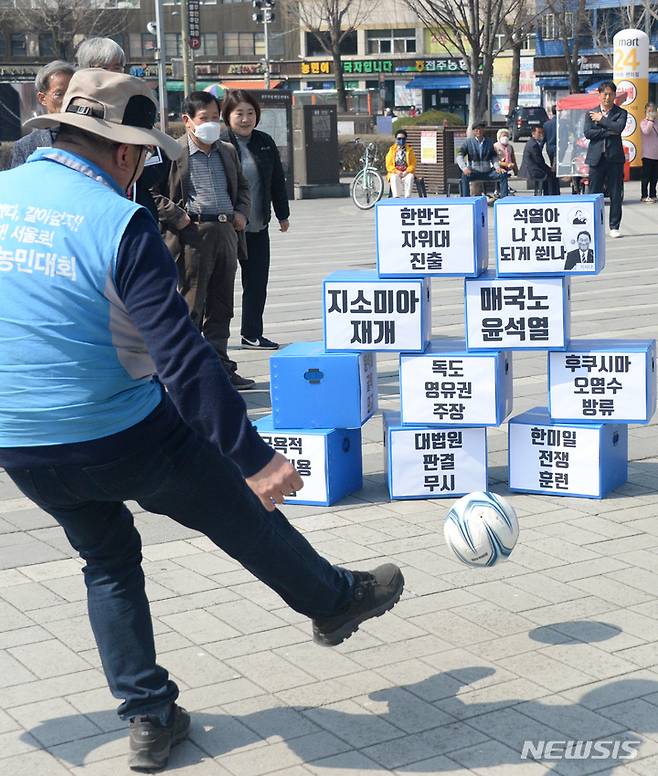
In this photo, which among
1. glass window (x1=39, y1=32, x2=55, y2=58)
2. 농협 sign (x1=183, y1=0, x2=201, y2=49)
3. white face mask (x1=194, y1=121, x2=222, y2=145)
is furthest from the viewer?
glass window (x1=39, y1=32, x2=55, y2=58)

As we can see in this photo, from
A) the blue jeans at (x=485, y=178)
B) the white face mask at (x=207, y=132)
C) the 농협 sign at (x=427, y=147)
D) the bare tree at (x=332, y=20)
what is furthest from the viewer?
the bare tree at (x=332, y=20)

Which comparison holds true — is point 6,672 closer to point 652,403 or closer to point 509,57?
point 652,403

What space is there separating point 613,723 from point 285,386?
9.41ft

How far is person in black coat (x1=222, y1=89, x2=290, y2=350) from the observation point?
30.2 ft

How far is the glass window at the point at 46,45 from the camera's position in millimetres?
70938

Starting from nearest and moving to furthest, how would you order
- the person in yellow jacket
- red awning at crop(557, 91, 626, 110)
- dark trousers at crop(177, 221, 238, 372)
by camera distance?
dark trousers at crop(177, 221, 238, 372) < the person in yellow jacket < red awning at crop(557, 91, 626, 110)

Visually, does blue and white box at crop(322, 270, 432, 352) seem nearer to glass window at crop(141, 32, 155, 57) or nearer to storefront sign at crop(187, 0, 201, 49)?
storefront sign at crop(187, 0, 201, 49)

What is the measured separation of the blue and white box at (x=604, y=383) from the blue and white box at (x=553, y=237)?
40 cm

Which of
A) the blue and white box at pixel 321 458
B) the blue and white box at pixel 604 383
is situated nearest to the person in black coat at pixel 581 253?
the blue and white box at pixel 604 383

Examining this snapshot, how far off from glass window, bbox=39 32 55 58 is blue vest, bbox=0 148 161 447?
69850 mm

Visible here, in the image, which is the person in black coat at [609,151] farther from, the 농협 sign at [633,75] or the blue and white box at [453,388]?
the blue and white box at [453,388]

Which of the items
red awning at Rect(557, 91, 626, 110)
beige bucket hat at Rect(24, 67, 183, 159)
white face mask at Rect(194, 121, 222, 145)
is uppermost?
red awning at Rect(557, 91, 626, 110)

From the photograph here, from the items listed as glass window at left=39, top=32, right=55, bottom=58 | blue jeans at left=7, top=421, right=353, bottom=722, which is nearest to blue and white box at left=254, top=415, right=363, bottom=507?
blue jeans at left=7, top=421, right=353, bottom=722

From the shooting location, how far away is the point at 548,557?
5.30m
